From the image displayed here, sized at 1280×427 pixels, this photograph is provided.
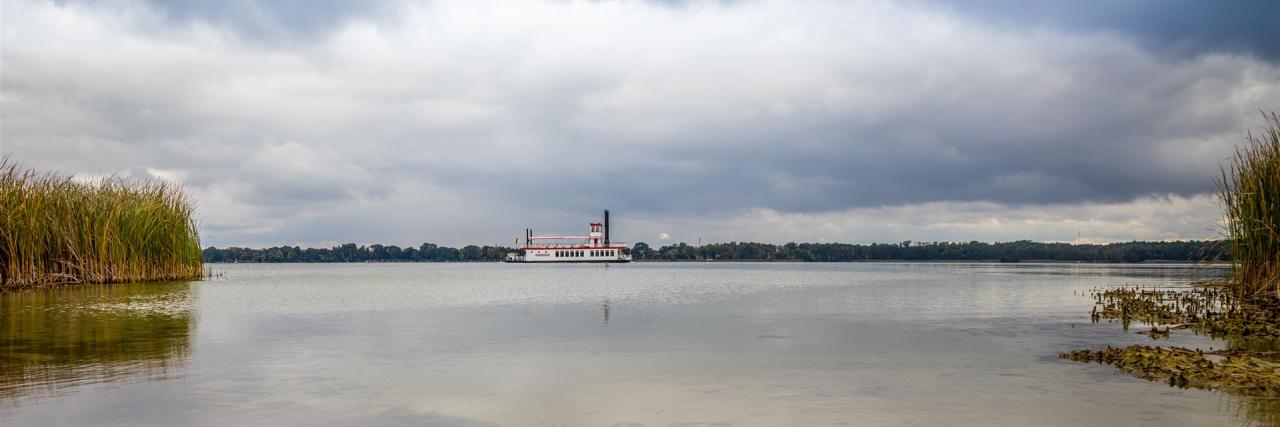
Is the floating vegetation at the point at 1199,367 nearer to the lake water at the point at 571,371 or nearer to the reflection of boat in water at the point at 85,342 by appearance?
the lake water at the point at 571,371

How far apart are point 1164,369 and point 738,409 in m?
6.04

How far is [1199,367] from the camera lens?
10.4 metres

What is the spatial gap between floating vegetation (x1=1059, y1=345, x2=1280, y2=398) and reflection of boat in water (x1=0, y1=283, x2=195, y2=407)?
1270cm

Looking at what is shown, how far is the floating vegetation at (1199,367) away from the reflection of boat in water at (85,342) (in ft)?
41.7

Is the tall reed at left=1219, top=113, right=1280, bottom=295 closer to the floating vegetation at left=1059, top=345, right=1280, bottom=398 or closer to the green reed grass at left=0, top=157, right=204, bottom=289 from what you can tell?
the floating vegetation at left=1059, top=345, right=1280, bottom=398

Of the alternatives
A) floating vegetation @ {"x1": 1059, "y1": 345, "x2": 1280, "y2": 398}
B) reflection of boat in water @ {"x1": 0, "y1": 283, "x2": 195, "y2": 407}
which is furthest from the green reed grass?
floating vegetation @ {"x1": 1059, "y1": 345, "x2": 1280, "y2": 398}

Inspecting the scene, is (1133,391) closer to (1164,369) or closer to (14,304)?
(1164,369)

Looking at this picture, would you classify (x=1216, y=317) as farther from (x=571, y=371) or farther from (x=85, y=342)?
(x=85, y=342)

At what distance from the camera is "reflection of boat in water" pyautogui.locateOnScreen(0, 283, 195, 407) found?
1030 cm

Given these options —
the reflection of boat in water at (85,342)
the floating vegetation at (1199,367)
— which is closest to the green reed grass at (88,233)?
the reflection of boat in water at (85,342)

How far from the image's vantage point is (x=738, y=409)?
8.63 metres

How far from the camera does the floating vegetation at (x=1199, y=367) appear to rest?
9.38 meters

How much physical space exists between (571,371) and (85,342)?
9.16 meters

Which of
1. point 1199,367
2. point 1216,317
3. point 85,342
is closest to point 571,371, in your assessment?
point 1199,367
